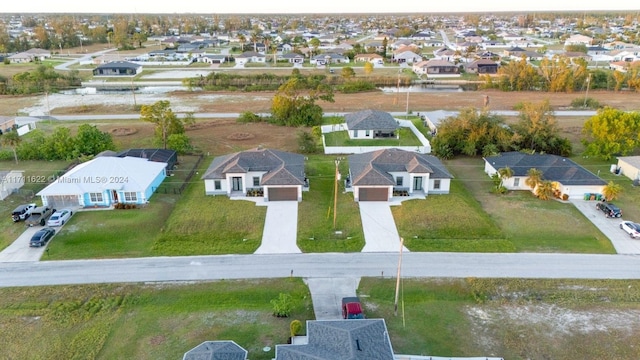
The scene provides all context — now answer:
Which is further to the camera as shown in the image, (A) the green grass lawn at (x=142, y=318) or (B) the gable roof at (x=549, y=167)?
(B) the gable roof at (x=549, y=167)

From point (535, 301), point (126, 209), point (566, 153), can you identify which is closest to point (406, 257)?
point (535, 301)

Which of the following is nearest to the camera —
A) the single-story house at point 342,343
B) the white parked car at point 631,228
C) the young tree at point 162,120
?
the single-story house at point 342,343

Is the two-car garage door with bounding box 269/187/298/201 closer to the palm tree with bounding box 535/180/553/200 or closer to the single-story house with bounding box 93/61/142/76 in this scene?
the palm tree with bounding box 535/180/553/200

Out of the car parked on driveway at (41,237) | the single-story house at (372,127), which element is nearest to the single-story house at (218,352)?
the car parked on driveway at (41,237)

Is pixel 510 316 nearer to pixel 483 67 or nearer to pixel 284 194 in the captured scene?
pixel 284 194

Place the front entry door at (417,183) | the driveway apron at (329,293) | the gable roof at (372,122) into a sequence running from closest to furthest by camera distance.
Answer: the driveway apron at (329,293) < the front entry door at (417,183) < the gable roof at (372,122)

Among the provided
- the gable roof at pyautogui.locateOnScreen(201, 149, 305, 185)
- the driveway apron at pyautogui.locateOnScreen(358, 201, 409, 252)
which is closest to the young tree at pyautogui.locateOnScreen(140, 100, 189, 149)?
the gable roof at pyautogui.locateOnScreen(201, 149, 305, 185)

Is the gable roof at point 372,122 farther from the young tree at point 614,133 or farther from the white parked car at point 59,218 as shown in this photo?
the white parked car at point 59,218
